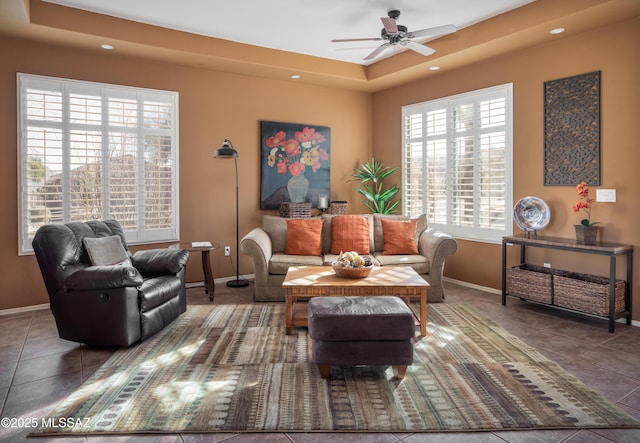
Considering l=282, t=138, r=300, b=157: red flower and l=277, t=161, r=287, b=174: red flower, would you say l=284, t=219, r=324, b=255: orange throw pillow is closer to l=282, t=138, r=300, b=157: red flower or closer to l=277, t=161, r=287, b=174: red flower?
l=277, t=161, r=287, b=174: red flower

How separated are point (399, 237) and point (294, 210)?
4.99ft

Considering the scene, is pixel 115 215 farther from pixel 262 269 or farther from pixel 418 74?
pixel 418 74

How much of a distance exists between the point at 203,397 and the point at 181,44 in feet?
12.7

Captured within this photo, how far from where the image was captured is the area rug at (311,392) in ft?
7.55

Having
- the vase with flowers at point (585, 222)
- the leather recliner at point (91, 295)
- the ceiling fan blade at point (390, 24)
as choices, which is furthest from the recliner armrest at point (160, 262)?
the vase with flowers at point (585, 222)

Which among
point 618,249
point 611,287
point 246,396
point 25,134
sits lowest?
point 246,396

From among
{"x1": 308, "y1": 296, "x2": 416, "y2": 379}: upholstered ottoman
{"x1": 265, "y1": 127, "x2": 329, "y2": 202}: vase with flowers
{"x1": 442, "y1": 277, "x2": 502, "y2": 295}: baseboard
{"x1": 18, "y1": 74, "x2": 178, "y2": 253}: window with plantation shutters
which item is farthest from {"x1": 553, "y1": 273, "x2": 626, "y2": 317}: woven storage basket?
{"x1": 18, "y1": 74, "x2": 178, "y2": 253}: window with plantation shutters

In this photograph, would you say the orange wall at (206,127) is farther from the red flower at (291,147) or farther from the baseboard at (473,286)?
the baseboard at (473,286)

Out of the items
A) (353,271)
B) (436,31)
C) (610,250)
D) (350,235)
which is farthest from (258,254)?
(610,250)

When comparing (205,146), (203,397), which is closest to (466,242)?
(205,146)

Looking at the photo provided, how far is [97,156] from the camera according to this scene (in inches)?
192

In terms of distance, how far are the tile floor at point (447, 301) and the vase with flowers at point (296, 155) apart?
78.9 inches

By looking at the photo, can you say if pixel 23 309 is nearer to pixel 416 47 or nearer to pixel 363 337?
pixel 363 337

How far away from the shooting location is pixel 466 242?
559cm
